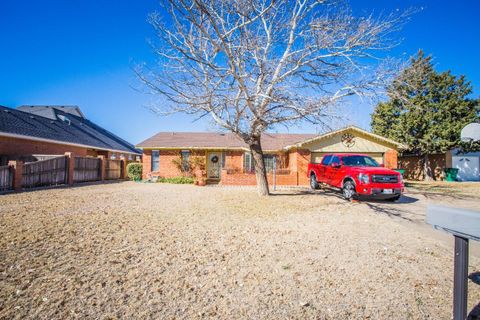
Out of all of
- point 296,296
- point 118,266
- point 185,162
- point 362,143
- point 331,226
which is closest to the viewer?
point 296,296

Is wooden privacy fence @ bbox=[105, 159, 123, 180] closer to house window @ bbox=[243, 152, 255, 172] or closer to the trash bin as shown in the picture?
house window @ bbox=[243, 152, 255, 172]

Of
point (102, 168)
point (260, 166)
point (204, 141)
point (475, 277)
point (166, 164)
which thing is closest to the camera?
point (475, 277)

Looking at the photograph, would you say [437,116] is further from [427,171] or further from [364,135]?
[364,135]

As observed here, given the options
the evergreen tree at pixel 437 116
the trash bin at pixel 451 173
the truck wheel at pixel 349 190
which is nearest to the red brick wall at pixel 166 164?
the truck wheel at pixel 349 190

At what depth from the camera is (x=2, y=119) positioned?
1573 cm

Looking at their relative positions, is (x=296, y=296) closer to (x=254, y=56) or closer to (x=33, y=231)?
(x=33, y=231)

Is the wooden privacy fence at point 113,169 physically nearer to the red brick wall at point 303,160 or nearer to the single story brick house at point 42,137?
the single story brick house at point 42,137

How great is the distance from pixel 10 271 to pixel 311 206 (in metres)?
7.98

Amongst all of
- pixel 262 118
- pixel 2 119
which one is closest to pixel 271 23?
pixel 262 118

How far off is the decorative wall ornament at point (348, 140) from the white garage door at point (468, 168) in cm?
1348

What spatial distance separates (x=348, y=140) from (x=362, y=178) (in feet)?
31.5

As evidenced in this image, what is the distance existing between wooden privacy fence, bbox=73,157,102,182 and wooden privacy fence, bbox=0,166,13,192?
393cm

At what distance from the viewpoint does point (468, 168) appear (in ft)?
72.3

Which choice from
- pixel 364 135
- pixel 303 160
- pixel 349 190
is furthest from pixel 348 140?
pixel 349 190
